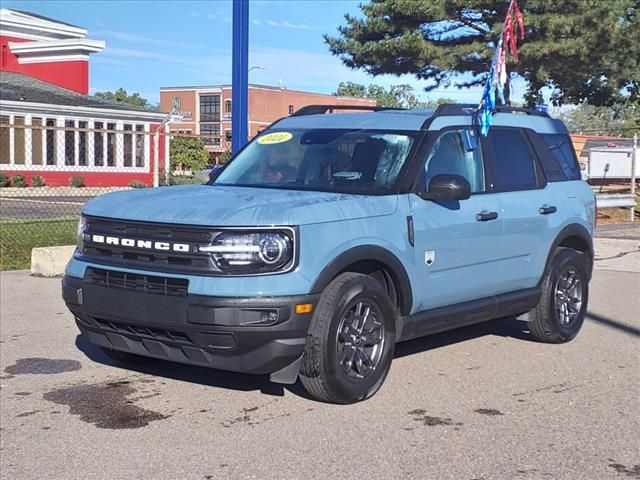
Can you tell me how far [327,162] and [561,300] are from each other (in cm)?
263

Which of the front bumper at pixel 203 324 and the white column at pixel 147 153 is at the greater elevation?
the white column at pixel 147 153

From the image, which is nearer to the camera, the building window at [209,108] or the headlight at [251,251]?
the headlight at [251,251]

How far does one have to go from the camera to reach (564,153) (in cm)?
784

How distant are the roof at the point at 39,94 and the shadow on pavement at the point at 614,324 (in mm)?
25579

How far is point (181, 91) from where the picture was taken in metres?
98.1

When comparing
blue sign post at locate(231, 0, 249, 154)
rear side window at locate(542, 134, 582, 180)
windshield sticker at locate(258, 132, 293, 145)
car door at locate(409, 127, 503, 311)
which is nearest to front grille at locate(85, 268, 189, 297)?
car door at locate(409, 127, 503, 311)

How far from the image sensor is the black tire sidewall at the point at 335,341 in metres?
5.30

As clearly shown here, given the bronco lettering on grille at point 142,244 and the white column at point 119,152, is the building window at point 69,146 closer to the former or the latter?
the white column at point 119,152

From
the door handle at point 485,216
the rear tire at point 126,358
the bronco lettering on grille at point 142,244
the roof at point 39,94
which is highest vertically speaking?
the roof at point 39,94

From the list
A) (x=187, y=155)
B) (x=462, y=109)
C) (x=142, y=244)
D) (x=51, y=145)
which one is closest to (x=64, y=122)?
(x=51, y=145)

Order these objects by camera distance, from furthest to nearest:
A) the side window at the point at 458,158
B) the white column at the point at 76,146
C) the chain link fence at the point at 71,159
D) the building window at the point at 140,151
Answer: the building window at the point at 140,151, the white column at the point at 76,146, the chain link fence at the point at 71,159, the side window at the point at 458,158

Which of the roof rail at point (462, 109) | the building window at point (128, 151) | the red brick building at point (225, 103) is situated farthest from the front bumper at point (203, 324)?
the red brick building at point (225, 103)

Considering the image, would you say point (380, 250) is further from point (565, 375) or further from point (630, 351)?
point (630, 351)

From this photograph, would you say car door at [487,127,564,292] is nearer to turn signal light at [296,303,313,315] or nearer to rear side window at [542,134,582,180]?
rear side window at [542,134,582,180]
